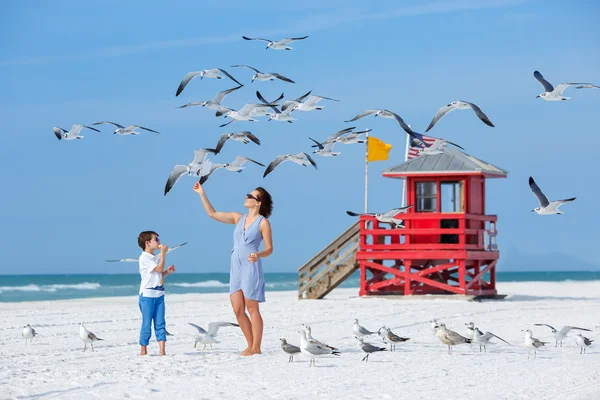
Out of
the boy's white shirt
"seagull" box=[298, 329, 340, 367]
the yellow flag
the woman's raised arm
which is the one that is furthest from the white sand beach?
the yellow flag

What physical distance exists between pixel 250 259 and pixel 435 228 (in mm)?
14893

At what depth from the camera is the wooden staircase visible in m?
26.5

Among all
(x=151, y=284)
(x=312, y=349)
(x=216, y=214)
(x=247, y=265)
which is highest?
(x=216, y=214)

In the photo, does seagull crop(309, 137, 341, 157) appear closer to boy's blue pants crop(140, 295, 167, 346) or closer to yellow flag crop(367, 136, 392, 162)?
boy's blue pants crop(140, 295, 167, 346)

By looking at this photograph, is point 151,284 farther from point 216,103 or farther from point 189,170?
point 216,103

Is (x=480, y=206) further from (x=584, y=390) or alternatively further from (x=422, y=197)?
(x=584, y=390)

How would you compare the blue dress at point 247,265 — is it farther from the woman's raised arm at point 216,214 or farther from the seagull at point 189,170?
the seagull at point 189,170

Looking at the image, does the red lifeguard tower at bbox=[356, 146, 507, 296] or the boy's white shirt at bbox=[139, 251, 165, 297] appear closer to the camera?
the boy's white shirt at bbox=[139, 251, 165, 297]

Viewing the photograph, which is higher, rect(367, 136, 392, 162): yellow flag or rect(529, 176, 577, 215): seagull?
rect(367, 136, 392, 162): yellow flag

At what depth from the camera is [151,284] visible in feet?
35.7

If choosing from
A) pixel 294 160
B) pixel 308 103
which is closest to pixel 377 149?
pixel 308 103

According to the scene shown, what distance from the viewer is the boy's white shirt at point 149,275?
10.9 m

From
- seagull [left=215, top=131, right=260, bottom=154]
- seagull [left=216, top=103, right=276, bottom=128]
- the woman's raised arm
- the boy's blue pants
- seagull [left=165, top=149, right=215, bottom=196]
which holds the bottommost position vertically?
the boy's blue pants

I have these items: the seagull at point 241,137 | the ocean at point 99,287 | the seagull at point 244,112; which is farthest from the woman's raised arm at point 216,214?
the ocean at point 99,287
